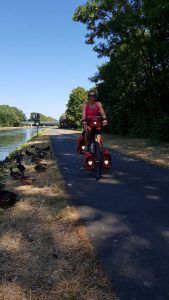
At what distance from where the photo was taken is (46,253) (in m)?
4.50

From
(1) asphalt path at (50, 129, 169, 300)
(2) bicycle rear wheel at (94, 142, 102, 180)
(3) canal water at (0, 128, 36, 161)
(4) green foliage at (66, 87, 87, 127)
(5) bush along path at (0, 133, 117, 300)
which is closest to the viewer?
(5) bush along path at (0, 133, 117, 300)

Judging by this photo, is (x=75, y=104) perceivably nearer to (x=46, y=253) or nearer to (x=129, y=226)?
(x=129, y=226)

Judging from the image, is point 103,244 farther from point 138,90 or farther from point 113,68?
point 138,90

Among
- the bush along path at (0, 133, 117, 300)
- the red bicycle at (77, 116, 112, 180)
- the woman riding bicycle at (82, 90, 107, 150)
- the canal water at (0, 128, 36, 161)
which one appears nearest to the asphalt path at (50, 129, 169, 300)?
the bush along path at (0, 133, 117, 300)

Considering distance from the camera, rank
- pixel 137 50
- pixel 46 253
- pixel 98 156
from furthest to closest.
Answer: pixel 137 50, pixel 98 156, pixel 46 253

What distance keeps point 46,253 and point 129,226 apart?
1380 mm

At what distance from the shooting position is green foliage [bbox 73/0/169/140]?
21.4 metres

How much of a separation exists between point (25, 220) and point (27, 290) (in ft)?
7.49

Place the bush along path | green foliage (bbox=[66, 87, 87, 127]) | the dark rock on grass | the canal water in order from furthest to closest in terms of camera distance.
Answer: green foliage (bbox=[66, 87, 87, 127])
the canal water
the dark rock on grass
the bush along path

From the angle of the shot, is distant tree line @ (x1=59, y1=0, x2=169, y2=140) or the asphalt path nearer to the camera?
the asphalt path

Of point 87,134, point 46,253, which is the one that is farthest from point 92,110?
point 46,253

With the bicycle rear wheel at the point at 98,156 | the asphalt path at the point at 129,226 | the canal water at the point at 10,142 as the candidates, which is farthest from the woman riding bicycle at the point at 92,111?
the canal water at the point at 10,142

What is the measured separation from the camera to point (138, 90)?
28234mm

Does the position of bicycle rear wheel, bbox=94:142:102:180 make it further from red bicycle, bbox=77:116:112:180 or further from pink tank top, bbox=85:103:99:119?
pink tank top, bbox=85:103:99:119
